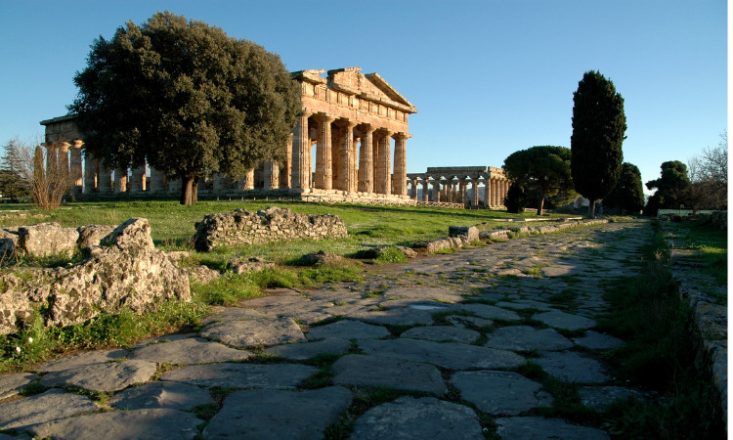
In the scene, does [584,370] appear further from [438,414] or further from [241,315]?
[241,315]

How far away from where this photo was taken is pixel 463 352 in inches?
153

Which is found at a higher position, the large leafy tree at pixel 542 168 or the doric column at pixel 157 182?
the large leafy tree at pixel 542 168

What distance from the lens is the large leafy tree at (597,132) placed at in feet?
123

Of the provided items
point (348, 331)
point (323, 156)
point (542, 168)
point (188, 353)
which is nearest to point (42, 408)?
point (188, 353)

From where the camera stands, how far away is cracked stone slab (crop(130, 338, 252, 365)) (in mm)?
3621

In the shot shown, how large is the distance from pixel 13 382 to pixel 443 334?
2.95 meters

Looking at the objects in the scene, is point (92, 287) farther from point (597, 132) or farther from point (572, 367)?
point (597, 132)

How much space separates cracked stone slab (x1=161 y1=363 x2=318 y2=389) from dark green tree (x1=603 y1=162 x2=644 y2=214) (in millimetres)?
65690

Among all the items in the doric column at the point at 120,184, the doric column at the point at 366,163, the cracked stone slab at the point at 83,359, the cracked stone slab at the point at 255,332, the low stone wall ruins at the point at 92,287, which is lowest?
the cracked stone slab at the point at 83,359

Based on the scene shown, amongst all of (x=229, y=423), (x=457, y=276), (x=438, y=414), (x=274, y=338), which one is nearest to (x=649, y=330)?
(x=438, y=414)

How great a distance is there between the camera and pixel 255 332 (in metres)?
4.33

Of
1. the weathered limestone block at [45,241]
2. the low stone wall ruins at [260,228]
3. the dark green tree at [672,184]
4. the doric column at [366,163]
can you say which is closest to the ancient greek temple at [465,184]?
the dark green tree at [672,184]

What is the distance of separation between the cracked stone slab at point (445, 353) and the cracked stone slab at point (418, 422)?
0.75m

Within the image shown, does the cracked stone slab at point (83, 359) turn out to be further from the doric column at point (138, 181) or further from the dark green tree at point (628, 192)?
the dark green tree at point (628, 192)
